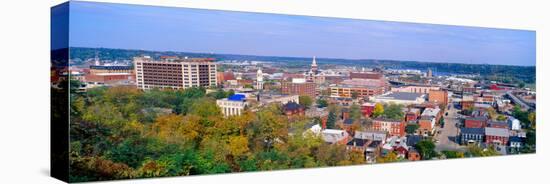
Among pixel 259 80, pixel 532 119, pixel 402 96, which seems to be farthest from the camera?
pixel 532 119

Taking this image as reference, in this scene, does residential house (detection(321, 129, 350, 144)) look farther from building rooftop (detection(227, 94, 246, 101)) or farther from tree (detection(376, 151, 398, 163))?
building rooftop (detection(227, 94, 246, 101))

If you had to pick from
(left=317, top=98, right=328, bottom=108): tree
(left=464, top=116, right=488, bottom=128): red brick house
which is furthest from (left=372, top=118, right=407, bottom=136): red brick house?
(left=464, top=116, right=488, bottom=128): red brick house

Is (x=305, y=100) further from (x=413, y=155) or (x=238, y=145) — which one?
(x=413, y=155)

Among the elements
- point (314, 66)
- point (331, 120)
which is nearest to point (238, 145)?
point (331, 120)

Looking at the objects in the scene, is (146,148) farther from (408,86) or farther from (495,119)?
(495,119)

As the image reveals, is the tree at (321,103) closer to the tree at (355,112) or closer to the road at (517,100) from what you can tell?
the tree at (355,112)
